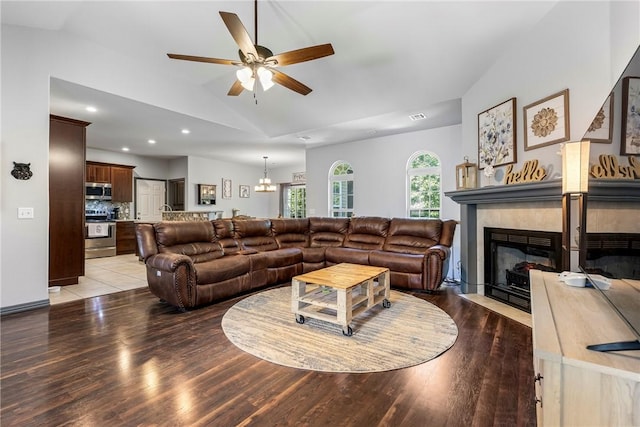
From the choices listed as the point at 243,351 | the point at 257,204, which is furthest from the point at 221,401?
the point at 257,204

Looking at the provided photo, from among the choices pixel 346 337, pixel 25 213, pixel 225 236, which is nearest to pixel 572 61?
pixel 346 337

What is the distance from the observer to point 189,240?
13.3 feet

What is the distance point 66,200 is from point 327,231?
4211 mm

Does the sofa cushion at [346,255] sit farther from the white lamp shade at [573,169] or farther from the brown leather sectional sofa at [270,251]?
the white lamp shade at [573,169]

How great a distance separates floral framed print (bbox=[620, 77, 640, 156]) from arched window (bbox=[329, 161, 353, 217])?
18.3ft

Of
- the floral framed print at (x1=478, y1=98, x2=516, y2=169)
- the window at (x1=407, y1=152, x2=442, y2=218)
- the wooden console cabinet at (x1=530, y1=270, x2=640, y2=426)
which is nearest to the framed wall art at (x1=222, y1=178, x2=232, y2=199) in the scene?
the window at (x1=407, y1=152, x2=442, y2=218)

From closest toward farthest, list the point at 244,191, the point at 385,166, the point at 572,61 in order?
the point at 572,61 → the point at 385,166 → the point at 244,191

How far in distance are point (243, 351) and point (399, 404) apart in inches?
49.9

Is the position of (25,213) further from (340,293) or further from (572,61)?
(572,61)

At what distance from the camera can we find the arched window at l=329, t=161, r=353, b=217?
6715 millimetres

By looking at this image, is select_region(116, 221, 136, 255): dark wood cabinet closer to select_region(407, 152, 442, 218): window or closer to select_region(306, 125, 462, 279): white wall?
select_region(306, 125, 462, 279): white wall

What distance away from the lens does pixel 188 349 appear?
7.84 feet

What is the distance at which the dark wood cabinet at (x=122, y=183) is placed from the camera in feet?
24.4

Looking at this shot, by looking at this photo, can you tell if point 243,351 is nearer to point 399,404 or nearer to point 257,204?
point 399,404
